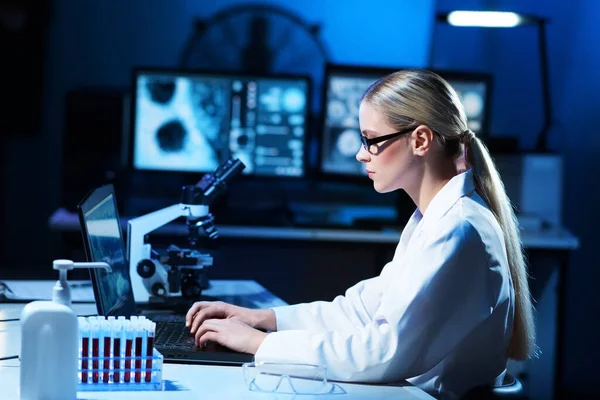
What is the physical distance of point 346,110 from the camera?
13.3ft

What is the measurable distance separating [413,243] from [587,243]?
9.06 feet

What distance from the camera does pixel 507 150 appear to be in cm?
403

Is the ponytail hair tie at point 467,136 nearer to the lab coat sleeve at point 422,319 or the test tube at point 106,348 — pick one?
the lab coat sleeve at point 422,319

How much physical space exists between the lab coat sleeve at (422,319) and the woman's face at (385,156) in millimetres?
222

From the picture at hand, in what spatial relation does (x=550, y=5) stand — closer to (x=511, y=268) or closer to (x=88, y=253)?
(x=511, y=268)

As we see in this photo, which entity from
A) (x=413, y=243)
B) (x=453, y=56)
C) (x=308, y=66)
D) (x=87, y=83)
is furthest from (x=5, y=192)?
(x=413, y=243)

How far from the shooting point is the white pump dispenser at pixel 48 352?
1.44 m

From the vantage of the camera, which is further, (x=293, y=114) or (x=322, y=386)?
(x=293, y=114)

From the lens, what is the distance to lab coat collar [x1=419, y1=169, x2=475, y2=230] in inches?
71.1

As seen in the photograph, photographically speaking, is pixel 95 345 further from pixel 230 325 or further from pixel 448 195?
pixel 448 195

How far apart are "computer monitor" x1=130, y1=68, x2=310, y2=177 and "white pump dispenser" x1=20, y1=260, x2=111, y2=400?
249 centimetres

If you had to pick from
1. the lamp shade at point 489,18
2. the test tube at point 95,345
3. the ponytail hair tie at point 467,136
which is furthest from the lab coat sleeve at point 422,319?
the lamp shade at point 489,18

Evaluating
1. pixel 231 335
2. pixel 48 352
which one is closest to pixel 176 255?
pixel 231 335

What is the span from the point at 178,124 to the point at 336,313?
1.96 meters
